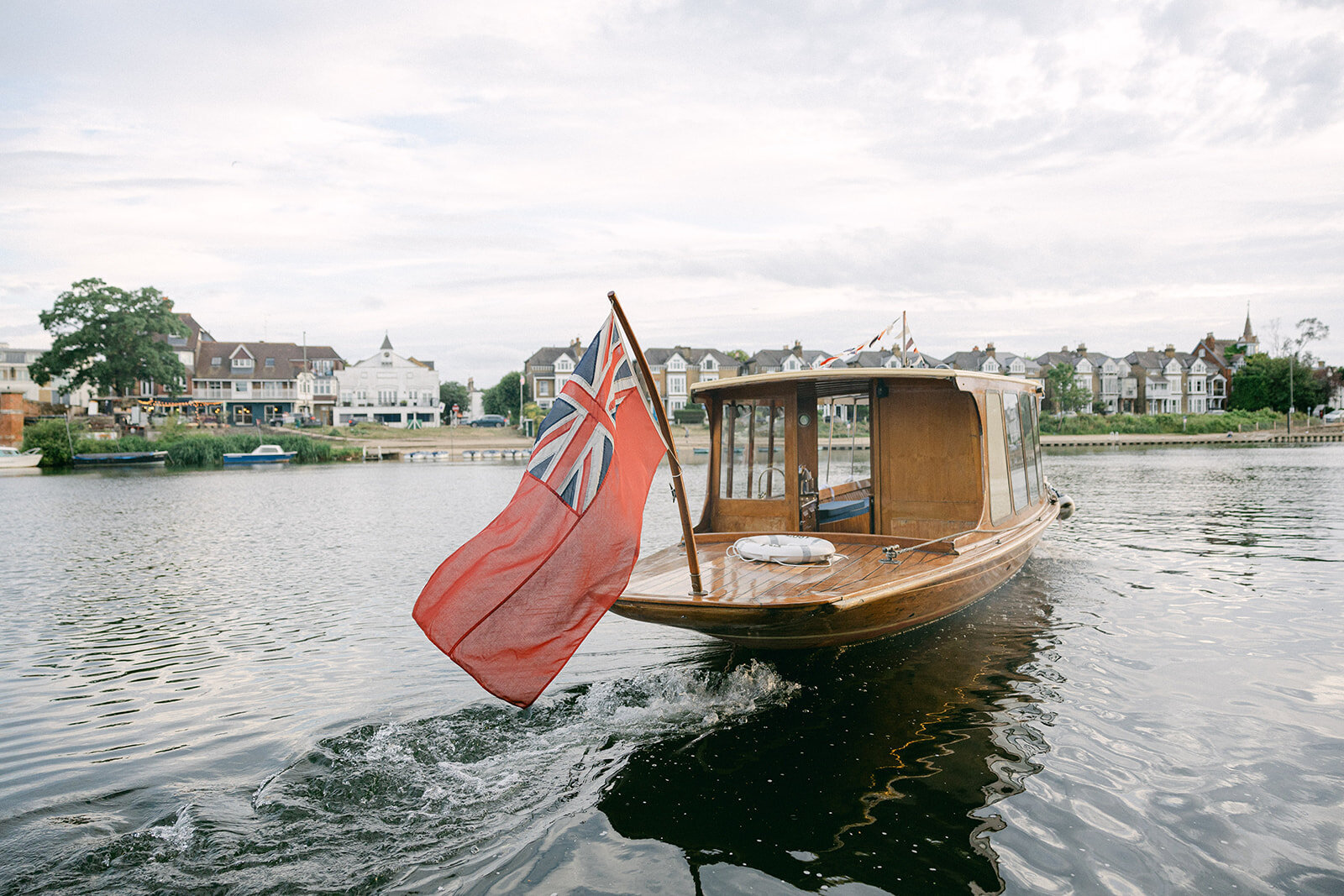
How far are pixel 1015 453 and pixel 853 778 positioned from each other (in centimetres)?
709

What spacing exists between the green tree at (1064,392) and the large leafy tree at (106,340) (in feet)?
275

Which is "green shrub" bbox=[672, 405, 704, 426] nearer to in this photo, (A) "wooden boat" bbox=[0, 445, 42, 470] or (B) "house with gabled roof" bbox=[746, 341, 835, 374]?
(B) "house with gabled roof" bbox=[746, 341, 835, 374]

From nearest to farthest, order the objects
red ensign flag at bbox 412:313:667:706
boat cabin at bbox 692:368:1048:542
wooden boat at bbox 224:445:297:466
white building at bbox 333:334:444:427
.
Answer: red ensign flag at bbox 412:313:667:706 → boat cabin at bbox 692:368:1048:542 → wooden boat at bbox 224:445:297:466 → white building at bbox 333:334:444:427

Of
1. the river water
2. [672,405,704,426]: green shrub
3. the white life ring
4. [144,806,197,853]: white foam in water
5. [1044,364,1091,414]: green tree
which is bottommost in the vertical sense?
the river water

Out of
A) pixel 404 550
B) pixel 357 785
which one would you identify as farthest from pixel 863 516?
pixel 404 550

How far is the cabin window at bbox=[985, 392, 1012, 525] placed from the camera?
1034cm

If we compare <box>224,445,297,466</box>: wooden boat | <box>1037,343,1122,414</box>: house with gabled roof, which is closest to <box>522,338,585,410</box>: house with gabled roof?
<box>224,445,297,466</box>: wooden boat

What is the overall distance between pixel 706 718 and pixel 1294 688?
6.16 m

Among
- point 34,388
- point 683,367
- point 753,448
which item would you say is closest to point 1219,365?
point 683,367

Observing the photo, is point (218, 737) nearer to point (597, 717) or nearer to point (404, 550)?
point (597, 717)

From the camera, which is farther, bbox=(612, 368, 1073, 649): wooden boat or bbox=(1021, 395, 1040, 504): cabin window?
bbox=(1021, 395, 1040, 504): cabin window

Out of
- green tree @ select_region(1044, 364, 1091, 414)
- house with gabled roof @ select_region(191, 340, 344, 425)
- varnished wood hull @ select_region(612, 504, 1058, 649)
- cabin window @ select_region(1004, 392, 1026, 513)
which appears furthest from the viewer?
house with gabled roof @ select_region(191, 340, 344, 425)

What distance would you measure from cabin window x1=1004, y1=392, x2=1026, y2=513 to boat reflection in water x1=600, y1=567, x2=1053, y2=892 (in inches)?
130

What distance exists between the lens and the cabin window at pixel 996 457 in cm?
1034
